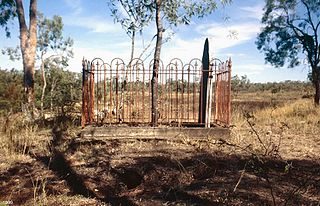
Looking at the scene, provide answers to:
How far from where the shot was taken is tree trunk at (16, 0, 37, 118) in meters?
10.8

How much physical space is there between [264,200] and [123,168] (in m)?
2.69

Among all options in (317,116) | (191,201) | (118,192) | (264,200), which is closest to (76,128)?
(118,192)

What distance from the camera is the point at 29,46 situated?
36.8 feet

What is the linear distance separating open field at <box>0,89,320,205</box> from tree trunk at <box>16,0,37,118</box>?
2.05 m

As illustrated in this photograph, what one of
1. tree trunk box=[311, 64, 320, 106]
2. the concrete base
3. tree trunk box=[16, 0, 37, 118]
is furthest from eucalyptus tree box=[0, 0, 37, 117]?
tree trunk box=[311, 64, 320, 106]

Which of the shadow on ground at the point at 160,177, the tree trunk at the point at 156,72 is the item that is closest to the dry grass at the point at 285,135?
the shadow on ground at the point at 160,177

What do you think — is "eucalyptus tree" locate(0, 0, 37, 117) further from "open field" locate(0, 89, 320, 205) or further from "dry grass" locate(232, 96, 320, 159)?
"dry grass" locate(232, 96, 320, 159)

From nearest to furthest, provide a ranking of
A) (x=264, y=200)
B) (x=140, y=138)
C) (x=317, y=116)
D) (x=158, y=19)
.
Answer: (x=264, y=200), (x=140, y=138), (x=158, y=19), (x=317, y=116)

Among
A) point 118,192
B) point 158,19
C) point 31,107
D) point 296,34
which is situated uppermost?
point 296,34

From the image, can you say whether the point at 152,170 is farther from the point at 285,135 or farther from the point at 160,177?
the point at 285,135

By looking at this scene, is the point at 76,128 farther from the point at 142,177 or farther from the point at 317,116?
the point at 317,116

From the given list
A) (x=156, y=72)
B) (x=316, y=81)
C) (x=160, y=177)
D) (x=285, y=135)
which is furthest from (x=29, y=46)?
(x=316, y=81)

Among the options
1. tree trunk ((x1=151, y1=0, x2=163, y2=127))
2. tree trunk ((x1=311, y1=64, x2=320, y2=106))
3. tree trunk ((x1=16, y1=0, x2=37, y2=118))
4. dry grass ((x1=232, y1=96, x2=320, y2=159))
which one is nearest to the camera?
dry grass ((x1=232, y1=96, x2=320, y2=159))

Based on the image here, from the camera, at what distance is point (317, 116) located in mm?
12734
